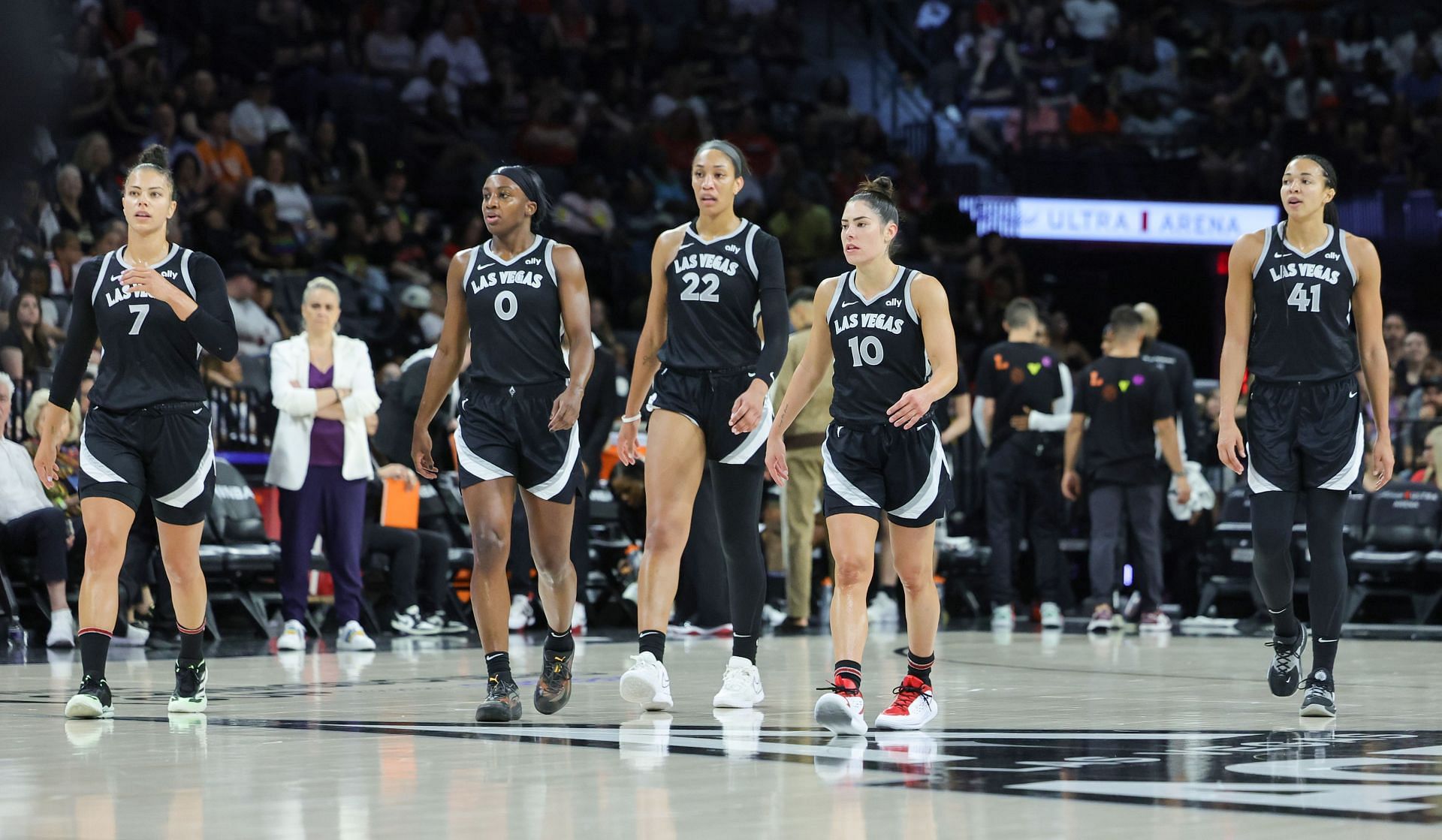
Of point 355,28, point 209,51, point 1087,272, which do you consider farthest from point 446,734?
point 1087,272

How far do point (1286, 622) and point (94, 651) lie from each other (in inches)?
160

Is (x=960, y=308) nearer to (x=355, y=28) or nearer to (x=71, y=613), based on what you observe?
(x=355, y=28)

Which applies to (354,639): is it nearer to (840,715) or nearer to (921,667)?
(921,667)

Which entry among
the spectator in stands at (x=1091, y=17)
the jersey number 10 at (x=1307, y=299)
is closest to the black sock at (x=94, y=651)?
the jersey number 10 at (x=1307, y=299)

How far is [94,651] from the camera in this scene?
6.43 meters

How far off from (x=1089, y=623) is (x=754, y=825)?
8533 millimetres

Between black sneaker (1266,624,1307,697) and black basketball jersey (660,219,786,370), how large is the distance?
2109mm

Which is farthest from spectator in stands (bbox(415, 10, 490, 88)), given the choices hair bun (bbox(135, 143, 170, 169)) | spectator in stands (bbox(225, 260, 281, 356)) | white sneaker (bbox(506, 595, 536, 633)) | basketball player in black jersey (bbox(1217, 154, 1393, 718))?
basketball player in black jersey (bbox(1217, 154, 1393, 718))

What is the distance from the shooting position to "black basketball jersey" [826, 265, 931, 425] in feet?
19.9

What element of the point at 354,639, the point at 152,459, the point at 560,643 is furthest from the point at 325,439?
the point at 560,643

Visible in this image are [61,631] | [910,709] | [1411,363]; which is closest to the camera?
[910,709]

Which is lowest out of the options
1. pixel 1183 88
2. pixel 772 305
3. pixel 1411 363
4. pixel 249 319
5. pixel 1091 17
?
pixel 772 305

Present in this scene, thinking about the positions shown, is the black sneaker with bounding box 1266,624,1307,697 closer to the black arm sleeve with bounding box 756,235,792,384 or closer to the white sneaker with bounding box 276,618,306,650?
the black arm sleeve with bounding box 756,235,792,384

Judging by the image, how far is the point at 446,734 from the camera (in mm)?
5734
